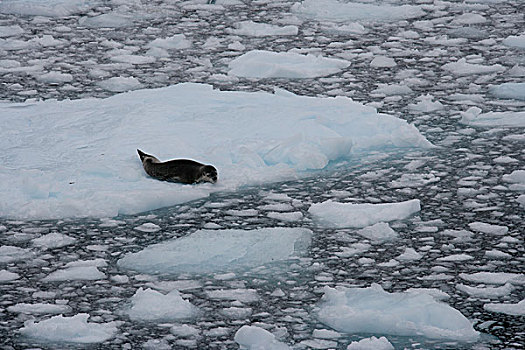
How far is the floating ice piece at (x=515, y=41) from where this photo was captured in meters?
7.18

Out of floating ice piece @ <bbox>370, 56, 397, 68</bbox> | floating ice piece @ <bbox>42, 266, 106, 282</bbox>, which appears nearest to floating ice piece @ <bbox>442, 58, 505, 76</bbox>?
floating ice piece @ <bbox>370, 56, 397, 68</bbox>

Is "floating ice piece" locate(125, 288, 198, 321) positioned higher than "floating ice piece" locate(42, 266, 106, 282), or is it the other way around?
"floating ice piece" locate(125, 288, 198, 321)

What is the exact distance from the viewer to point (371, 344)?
2.99 metres

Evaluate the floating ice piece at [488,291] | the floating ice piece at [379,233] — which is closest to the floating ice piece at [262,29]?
the floating ice piece at [379,233]

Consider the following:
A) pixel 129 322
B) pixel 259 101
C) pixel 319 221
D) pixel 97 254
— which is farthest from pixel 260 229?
pixel 259 101

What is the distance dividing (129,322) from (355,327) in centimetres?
78

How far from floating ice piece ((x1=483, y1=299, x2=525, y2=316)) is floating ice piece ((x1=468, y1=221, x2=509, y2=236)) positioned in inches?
27.5

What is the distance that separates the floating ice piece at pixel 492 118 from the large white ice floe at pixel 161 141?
49 centimetres

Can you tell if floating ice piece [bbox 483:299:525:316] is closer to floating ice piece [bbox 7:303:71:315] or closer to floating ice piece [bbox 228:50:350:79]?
floating ice piece [bbox 7:303:71:315]

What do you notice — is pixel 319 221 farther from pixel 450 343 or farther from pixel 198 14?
pixel 198 14

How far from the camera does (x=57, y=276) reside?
362 cm

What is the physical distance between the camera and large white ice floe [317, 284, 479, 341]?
3082mm

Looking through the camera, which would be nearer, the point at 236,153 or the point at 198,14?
the point at 236,153

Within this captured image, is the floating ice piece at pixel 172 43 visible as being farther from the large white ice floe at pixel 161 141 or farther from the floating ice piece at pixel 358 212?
the floating ice piece at pixel 358 212
